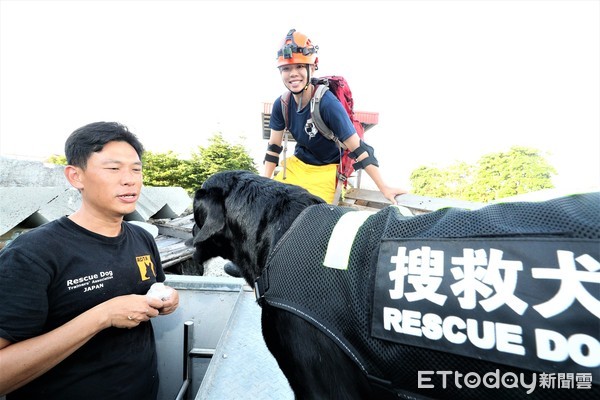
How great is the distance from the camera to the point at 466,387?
85 centimetres

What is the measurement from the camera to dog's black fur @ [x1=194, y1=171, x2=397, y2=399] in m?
1.13

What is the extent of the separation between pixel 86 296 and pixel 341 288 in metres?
1.36

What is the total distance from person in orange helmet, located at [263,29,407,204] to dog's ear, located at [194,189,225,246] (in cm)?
143

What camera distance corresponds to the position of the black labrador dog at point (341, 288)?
0.83m

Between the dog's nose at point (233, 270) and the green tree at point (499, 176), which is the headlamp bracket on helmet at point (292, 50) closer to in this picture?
the dog's nose at point (233, 270)

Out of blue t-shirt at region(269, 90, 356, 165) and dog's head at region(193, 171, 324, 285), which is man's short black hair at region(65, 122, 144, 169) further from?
blue t-shirt at region(269, 90, 356, 165)

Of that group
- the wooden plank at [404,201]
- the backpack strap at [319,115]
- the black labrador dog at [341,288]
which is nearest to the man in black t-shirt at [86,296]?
the black labrador dog at [341,288]

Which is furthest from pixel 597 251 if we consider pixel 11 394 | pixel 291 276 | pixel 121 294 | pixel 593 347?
pixel 11 394

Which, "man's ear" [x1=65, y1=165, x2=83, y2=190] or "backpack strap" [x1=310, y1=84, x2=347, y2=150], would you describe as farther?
"backpack strap" [x1=310, y1=84, x2=347, y2=150]

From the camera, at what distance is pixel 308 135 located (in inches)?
119

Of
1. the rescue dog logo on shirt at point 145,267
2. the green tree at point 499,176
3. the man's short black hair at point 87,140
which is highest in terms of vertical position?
the man's short black hair at point 87,140

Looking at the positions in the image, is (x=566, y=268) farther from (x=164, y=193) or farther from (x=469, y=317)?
(x=164, y=193)

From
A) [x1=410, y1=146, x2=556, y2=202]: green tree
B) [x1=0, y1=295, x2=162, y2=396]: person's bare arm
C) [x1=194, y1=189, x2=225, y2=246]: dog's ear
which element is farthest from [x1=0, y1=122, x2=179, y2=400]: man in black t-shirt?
[x1=410, y1=146, x2=556, y2=202]: green tree

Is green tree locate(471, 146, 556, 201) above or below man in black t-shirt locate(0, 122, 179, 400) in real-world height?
below
